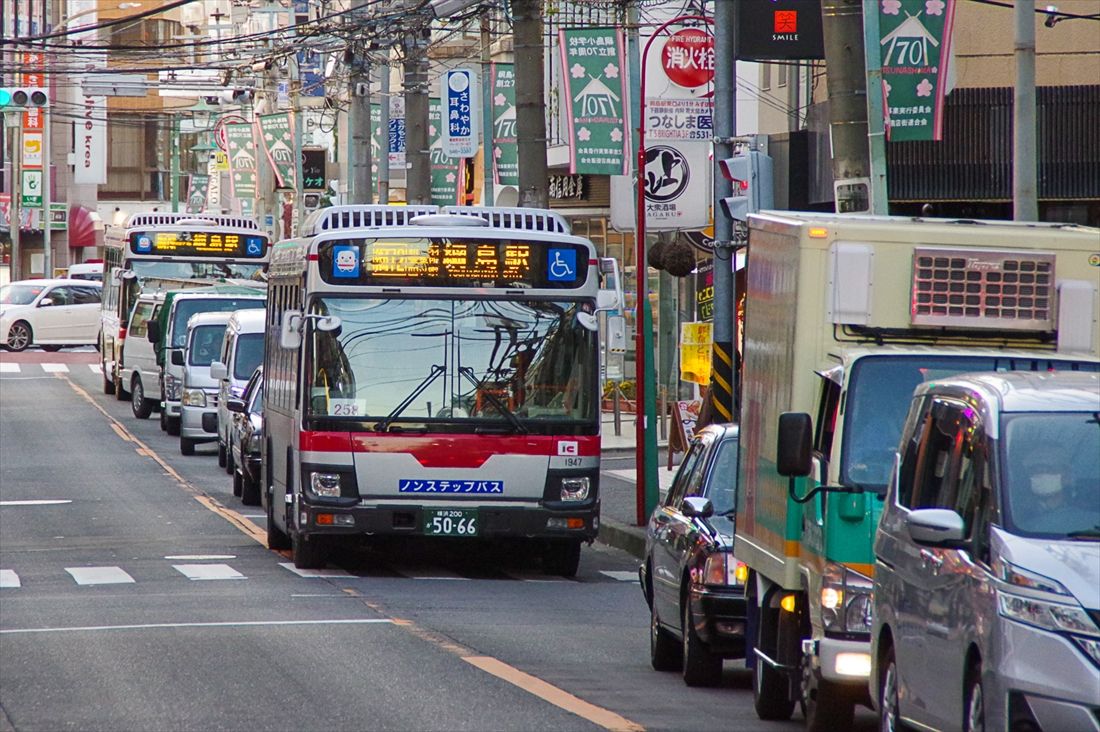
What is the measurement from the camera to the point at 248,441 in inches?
989

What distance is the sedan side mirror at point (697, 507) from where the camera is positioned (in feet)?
38.7

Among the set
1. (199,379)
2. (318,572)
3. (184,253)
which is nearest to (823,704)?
(318,572)

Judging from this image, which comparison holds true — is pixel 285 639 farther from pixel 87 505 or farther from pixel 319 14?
pixel 319 14

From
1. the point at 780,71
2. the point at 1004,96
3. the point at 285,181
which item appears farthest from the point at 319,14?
the point at 1004,96

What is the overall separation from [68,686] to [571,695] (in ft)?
9.14

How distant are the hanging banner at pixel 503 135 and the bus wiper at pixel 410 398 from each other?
49.4 feet

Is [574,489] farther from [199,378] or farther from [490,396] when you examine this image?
[199,378]

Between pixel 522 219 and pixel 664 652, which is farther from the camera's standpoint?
pixel 522 219

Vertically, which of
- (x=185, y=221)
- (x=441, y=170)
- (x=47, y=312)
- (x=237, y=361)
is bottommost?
(x=237, y=361)

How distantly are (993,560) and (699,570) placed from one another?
15.6 feet

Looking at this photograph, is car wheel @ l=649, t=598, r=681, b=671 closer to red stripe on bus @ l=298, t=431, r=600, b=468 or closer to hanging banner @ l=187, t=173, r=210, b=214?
red stripe on bus @ l=298, t=431, r=600, b=468

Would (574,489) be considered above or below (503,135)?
below

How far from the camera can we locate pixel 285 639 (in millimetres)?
13641

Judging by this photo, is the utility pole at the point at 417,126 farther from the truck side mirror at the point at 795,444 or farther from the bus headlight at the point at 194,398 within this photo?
the truck side mirror at the point at 795,444
